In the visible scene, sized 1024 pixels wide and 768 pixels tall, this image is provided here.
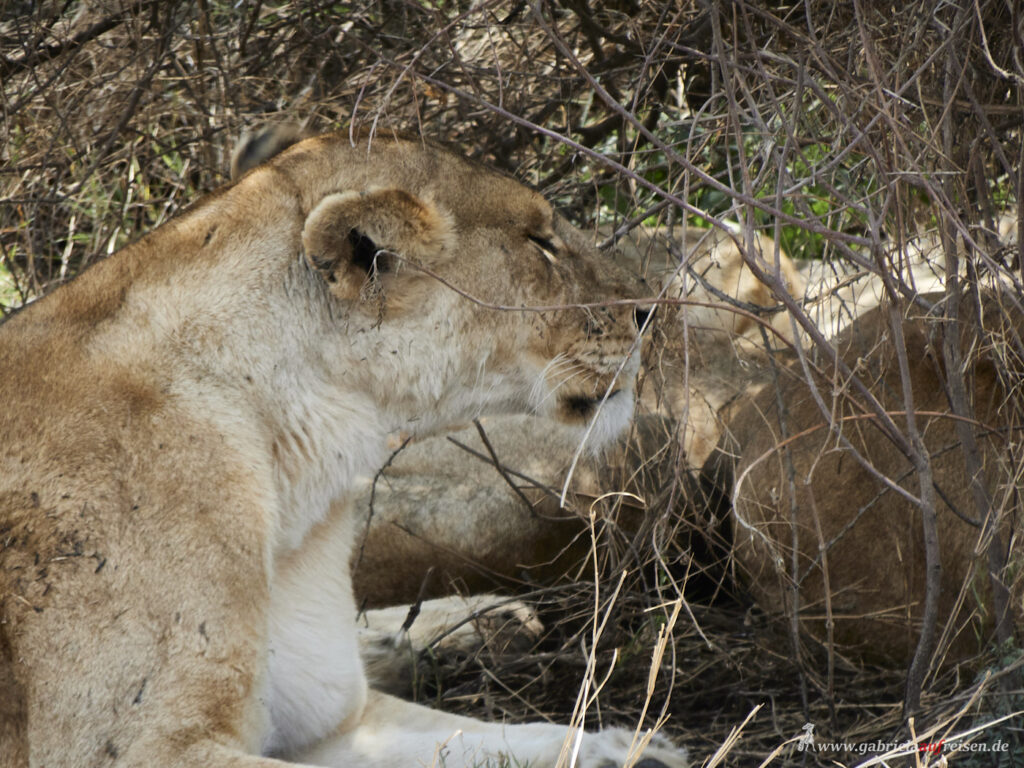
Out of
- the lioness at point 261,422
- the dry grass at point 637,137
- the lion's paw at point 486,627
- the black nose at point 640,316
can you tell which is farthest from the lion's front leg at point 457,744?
the black nose at point 640,316

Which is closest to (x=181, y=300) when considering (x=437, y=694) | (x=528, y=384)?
(x=528, y=384)

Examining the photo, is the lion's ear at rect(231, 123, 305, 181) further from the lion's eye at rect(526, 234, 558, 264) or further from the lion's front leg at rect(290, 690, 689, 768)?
the lion's front leg at rect(290, 690, 689, 768)

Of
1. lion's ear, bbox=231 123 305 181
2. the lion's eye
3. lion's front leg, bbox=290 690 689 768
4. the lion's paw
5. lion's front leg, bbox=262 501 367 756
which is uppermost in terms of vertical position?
lion's ear, bbox=231 123 305 181

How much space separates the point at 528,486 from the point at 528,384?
1033mm

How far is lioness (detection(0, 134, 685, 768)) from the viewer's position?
→ 6.95 ft

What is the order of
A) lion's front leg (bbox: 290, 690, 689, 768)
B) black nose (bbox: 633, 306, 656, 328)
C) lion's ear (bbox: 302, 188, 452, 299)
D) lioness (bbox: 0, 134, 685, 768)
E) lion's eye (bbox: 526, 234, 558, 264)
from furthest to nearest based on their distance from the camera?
1. black nose (bbox: 633, 306, 656, 328)
2. lion's eye (bbox: 526, 234, 558, 264)
3. lion's front leg (bbox: 290, 690, 689, 768)
4. lion's ear (bbox: 302, 188, 452, 299)
5. lioness (bbox: 0, 134, 685, 768)

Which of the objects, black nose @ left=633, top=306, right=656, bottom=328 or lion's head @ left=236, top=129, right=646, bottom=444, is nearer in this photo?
lion's head @ left=236, top=129, right=646, bottom=444

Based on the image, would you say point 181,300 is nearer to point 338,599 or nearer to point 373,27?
point 338,599

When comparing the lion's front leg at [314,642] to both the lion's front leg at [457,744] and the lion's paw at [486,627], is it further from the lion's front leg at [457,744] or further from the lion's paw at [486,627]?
the lion's paw at [486,627]

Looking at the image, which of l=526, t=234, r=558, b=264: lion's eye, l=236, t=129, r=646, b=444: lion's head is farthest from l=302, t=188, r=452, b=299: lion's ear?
l=526, t=234, r=558, b=264: lion's eye

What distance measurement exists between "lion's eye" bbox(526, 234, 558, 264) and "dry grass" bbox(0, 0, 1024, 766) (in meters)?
0.28

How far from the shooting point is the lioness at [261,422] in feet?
6.95

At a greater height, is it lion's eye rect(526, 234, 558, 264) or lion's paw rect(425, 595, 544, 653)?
lion's eye rect(526, 234, 558, 264)

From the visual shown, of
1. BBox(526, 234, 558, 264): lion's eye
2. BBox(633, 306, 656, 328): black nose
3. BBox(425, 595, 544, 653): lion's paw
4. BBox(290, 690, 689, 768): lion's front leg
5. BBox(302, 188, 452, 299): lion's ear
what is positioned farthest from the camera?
BBox(425, 595, 544, 653): lion's paw
